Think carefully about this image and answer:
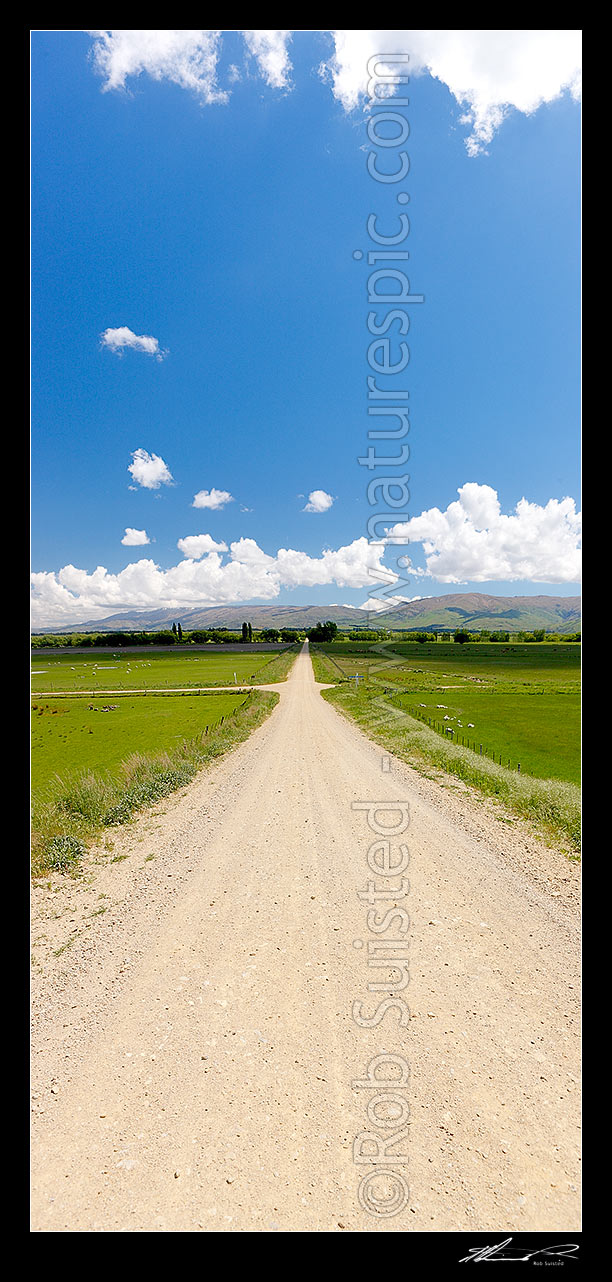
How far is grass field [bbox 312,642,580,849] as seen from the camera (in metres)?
9.27

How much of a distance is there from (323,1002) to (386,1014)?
582 millimetres

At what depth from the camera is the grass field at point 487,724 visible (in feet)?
30.4

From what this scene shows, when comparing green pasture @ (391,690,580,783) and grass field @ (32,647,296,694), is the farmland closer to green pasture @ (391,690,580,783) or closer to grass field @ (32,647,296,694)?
grass field @ (32,647,296,694)

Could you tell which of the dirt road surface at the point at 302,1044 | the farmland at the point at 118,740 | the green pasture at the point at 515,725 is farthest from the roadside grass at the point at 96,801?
the green pasture at the point at 515,725

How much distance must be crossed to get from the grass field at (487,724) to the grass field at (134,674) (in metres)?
9.79

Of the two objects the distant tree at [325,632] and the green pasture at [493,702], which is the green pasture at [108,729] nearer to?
the green pasture at [493,702]

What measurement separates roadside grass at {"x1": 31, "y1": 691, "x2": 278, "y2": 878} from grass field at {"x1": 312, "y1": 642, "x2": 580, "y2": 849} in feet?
18.7

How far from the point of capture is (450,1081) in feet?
10.5

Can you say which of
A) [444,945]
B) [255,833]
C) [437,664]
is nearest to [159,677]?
[437,664]
